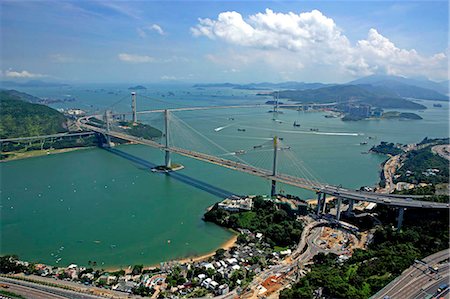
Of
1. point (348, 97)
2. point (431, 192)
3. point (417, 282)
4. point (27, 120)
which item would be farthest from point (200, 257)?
point (348, 97)

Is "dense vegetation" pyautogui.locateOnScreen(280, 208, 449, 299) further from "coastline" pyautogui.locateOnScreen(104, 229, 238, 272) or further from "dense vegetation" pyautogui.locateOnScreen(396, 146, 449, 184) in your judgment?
"dense vegetation" pyautogui.locateOnScreen(396, 146, 449, 184)

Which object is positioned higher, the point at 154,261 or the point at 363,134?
the point at 363,134

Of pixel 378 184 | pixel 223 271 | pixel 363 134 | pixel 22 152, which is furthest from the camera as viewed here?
pixel 363 134

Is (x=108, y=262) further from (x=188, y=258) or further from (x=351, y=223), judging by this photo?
(x=351, y=223)

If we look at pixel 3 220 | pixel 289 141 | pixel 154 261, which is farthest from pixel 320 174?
pixel 3 220

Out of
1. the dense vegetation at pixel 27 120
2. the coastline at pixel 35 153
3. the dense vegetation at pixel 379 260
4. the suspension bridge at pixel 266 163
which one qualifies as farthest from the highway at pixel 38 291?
the dense vegetation at pixel 27 120
